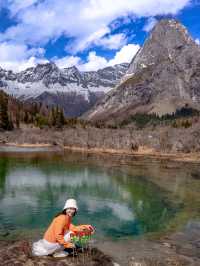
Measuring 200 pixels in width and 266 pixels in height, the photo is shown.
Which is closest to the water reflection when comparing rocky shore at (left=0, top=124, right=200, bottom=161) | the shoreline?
the shoreline

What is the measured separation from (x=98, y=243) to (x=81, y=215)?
864 cm

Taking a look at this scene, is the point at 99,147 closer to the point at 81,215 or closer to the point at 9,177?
the point at 9,177

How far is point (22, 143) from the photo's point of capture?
13675 cm

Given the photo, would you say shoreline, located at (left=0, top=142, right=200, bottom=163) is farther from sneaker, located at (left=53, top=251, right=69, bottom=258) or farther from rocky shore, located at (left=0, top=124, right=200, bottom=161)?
sneaker, located at (left=53, top=251, right=69, bottom=258)

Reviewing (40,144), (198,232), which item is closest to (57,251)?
(198,232)

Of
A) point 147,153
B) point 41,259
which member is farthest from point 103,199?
point 147,153

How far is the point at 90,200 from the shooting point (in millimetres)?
37219

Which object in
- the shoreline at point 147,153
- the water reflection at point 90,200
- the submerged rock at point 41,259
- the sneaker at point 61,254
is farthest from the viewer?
the shoreline at point 147,153

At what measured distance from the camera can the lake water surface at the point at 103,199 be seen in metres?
27.7

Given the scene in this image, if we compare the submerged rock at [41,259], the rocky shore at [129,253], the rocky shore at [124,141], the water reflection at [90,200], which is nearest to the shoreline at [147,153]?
the rocky shore at [124,141]

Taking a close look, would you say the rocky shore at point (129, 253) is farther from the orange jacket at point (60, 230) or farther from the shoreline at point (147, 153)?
the shoreline at point (147, 153)

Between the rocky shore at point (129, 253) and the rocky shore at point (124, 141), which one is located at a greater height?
the rocky shore at point (124, 141)

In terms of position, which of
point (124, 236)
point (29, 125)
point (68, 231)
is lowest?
point (124, 236)

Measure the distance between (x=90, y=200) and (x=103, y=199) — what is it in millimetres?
1575
